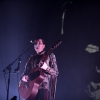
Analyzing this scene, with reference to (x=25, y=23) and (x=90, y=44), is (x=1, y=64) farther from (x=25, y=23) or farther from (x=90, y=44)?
(x=90, y=44)

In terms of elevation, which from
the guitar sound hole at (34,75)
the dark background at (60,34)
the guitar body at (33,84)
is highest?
the dark background at (60,34)

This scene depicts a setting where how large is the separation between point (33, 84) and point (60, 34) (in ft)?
6.62

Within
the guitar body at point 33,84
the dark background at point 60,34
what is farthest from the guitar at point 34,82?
the dark background at point 60,34

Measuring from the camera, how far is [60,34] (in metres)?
5.90

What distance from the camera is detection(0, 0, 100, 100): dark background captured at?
5.62 metres

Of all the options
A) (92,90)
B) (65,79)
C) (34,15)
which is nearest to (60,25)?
(34,15)

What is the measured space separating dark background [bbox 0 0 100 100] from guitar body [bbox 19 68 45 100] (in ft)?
4.86

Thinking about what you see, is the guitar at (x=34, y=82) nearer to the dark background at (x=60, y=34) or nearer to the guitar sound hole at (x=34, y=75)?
the guitar sound hole at (x=34, y=75)

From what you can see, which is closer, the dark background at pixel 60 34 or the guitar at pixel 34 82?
the guitar at pixel 34 82

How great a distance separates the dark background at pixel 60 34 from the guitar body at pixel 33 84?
4.86 ft

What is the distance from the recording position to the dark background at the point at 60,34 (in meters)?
5.62

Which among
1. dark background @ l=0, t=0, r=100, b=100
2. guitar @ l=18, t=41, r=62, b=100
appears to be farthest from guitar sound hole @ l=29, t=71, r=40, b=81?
dark background @ l=0, t=0, r=100, b=100

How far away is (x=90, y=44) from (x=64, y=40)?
65cm

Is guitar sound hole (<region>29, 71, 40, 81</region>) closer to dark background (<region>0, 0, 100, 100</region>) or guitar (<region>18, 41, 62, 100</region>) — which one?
guitar (<region>18, 41, 62, 100</region>)
